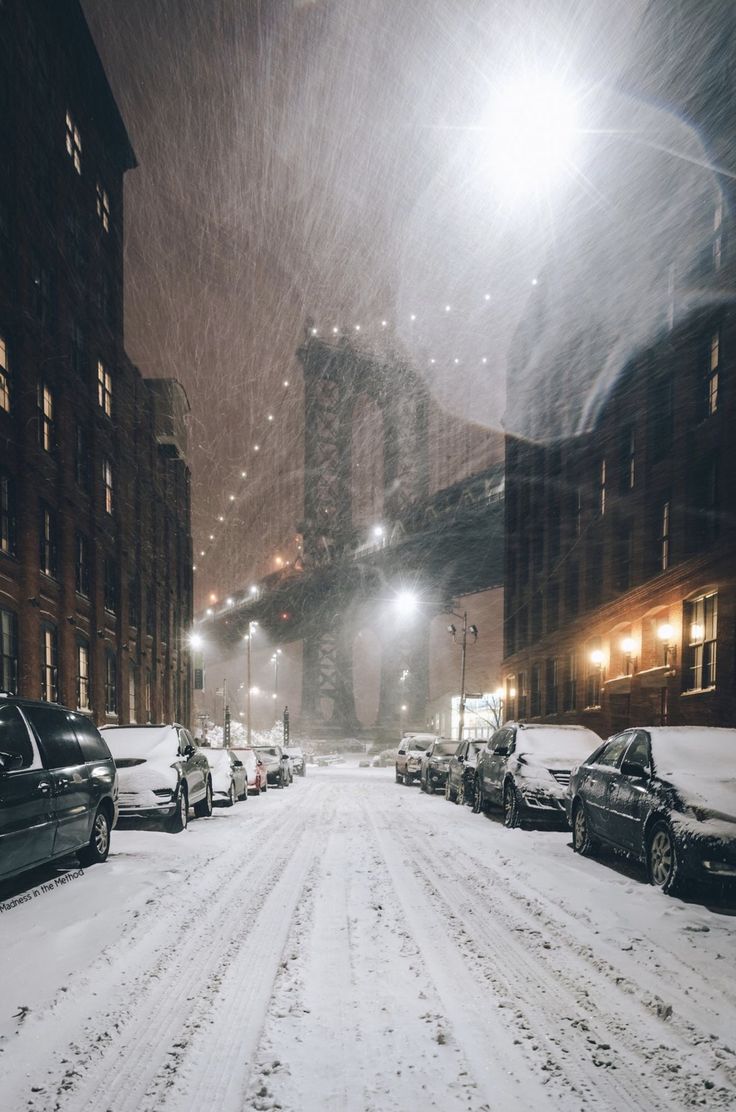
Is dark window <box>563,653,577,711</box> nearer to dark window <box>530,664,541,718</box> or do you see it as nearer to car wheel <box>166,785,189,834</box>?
dark window <box>530,664,541,718</box>

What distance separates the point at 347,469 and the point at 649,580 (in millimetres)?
66420

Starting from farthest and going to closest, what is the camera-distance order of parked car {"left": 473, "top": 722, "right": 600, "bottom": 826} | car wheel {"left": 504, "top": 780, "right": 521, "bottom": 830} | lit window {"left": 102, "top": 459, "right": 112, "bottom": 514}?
lit window {"left": 102, "top": 459, "right": 112, "bottom": 514} < car wheel {"left": 504, "top": 780, "right": 521, "bottom": 830} < parked car {"left": 473, "top": 722, "right": 600, "bottom": 826}

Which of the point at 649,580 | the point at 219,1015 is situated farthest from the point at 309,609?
the point at 219,1015

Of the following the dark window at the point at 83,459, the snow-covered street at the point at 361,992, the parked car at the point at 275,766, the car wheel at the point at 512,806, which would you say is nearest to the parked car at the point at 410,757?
the parked car at the point at 275,766

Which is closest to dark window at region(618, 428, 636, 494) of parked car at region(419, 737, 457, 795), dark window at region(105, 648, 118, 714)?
parked car at region(419, 737, 457, 795)

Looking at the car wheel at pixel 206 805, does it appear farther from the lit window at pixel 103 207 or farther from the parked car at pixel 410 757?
the lit window at pixel 103 207

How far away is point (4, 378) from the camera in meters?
21.3

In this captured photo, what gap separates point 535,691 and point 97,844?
33663 millimetres

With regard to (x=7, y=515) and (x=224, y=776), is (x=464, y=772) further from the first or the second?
(x=7, y=515)

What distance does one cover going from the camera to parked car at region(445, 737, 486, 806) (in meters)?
17.1

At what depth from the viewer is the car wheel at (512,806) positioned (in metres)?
12.7

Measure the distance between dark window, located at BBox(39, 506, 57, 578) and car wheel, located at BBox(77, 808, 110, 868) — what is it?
15651 mm

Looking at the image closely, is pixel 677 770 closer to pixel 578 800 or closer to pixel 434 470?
pixel 578 800

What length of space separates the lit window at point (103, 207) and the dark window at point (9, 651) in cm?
1822
